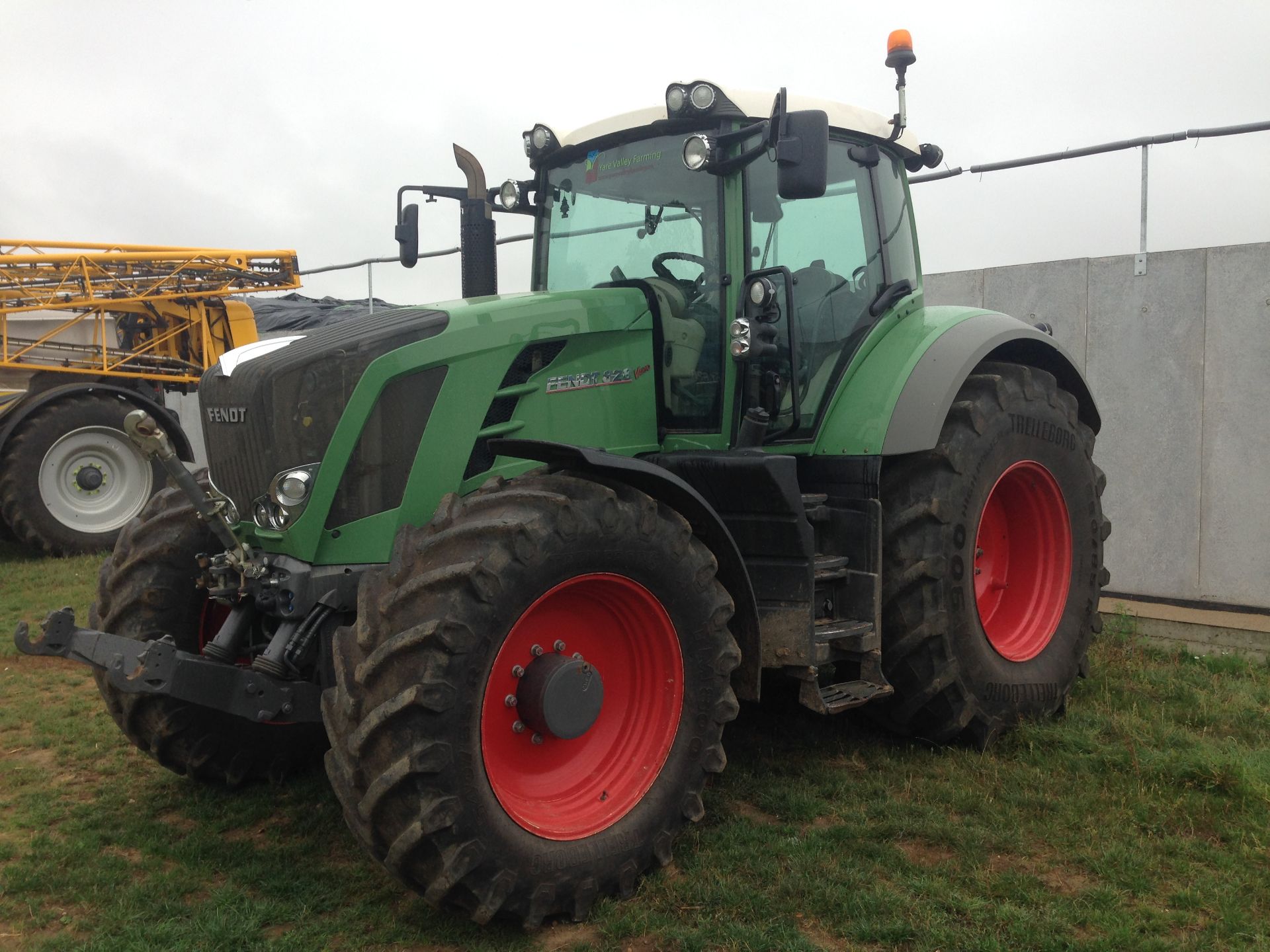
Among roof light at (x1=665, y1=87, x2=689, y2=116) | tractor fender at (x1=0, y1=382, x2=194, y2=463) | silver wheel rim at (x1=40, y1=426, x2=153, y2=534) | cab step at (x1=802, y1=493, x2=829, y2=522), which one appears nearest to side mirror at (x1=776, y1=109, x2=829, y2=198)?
roof light at (x1=665, y1=87, x2=689, y2=116)

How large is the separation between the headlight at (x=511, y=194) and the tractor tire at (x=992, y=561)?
6.44 feet

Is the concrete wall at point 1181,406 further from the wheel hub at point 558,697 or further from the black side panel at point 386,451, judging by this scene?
the black side panel at point 386,451

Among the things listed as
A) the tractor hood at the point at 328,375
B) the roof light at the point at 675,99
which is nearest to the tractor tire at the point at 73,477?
the tractor hood at the point at 328,375

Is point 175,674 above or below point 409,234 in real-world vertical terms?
below

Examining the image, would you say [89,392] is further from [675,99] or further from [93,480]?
[675,99]

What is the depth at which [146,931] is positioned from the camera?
3.15 metres

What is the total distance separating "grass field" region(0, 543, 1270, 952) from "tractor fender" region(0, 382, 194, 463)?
5.88 m

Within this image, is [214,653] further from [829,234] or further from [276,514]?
[829,234]

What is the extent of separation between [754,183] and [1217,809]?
2824mm

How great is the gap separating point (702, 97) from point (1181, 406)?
389cm

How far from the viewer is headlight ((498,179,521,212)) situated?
477cm

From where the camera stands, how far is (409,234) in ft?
15.9

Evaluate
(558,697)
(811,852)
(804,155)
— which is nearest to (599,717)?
(558,697)

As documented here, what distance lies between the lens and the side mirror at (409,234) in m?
4.80
